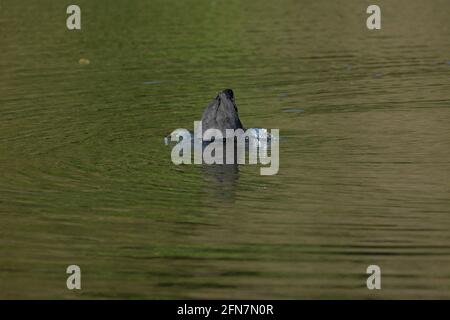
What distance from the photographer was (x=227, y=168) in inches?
577

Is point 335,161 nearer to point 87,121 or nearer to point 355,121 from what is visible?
point 355,121

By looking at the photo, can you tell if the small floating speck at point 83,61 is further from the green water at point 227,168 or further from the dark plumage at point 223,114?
the dark plumage at point 223,114

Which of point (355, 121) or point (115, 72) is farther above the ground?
point (115, 72)

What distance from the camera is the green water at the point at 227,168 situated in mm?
10500

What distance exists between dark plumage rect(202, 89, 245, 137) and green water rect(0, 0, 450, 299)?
2.42ft

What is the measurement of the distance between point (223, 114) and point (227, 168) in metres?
2.03

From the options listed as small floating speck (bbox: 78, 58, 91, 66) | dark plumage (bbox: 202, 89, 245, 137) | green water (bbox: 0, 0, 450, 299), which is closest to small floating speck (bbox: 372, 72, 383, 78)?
green water (bbox: 0, 0, 450, 299)

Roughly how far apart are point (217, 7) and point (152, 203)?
17.1 meters

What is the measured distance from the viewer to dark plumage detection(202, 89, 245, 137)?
1650 centimetres

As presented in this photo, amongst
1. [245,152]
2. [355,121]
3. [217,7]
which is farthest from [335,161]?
[217,7]

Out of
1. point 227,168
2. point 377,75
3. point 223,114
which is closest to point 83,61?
point 377,75

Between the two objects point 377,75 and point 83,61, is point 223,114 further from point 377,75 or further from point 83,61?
point 83,61

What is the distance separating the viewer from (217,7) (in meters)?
29.3
